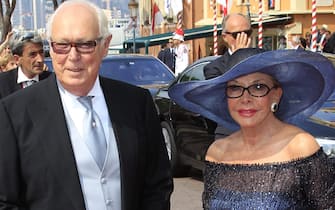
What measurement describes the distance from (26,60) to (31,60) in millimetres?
35

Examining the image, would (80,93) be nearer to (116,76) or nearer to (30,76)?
(30,76)

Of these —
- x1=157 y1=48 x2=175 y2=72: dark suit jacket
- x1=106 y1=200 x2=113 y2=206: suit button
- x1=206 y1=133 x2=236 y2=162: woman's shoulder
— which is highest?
x1=206 y1=133 x2=236 y2=162: woman's shoulder

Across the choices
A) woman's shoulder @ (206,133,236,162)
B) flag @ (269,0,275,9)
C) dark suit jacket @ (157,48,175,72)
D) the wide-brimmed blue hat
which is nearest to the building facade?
flag @ (269,0,275,9)

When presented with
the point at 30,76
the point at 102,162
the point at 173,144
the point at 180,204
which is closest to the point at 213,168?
the point at 102,162

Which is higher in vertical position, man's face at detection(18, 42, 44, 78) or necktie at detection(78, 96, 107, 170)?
man's face at detection(18, 42, 44, 78)

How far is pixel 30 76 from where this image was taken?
15.3 ft

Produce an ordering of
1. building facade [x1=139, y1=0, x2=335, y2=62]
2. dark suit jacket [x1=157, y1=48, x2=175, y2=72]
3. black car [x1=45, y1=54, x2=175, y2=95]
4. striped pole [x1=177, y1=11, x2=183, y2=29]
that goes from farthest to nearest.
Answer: building facade [x1=139, y1=0, x2=335, y2=62] < striped pole [x1=177, y1=11, x2=183, y2=29] < dark suit jacket [x1=157, y1=48, x2=175, y2=72] < black car [x1=45, y1=54, x2=175, y2=95]

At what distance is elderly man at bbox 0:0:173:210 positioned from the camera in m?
2.42

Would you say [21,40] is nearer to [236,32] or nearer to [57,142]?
[236,32]

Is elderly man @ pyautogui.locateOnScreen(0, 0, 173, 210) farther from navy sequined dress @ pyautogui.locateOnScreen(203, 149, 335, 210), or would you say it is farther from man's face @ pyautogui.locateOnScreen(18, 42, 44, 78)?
man's face @ pyautogui.locateOnScreen(18, 42, 44, 78)

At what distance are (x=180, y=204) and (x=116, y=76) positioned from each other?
335 cm

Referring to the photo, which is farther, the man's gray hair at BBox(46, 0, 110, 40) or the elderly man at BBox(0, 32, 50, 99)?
the elderly man at BBox(0, 32, 50, 99)

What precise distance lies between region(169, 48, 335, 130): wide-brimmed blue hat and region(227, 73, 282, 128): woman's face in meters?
0.04

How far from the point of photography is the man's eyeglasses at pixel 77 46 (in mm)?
2424
